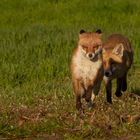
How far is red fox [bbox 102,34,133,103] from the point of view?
37.7ft

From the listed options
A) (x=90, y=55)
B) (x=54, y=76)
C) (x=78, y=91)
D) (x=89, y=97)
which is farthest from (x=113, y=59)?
(x=54, y=76)

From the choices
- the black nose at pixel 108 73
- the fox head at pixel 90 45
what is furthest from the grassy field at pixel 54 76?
the fox head at pixel 90 45

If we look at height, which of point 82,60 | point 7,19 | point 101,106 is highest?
point 82,60

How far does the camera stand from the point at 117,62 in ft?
38.7

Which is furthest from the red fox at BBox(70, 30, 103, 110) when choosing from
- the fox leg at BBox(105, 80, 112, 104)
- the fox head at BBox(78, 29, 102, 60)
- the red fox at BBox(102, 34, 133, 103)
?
the red fox at BBox(102, 34, 133, 103)

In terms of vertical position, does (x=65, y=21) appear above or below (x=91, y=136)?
below

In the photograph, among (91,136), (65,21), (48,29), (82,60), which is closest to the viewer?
(91,136)

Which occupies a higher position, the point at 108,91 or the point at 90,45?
the point at 90,45

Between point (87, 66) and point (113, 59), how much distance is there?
2.08m

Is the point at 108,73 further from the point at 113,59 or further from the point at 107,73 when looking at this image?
the point at 113,59

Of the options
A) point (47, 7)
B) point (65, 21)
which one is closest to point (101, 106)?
point (65, 21)

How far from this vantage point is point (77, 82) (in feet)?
32.5

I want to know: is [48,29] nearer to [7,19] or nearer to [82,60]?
[7,19]

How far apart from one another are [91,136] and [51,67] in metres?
6.37
